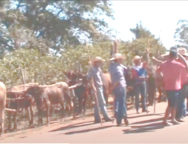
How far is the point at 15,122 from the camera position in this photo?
15062 mm

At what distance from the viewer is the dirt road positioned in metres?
11.2

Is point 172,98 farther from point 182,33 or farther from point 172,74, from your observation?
point 182,33

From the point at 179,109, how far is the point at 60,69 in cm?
653

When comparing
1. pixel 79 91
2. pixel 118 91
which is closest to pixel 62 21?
pixel 79 91

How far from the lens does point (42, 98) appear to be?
15461 millimetres

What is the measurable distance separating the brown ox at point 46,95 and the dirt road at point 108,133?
0.75 meters

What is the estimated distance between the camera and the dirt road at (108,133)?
11.2 metres

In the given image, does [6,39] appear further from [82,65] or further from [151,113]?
[151,113]

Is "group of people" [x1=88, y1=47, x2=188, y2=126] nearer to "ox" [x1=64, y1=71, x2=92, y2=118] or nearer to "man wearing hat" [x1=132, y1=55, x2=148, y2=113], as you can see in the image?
"man wearing hat" [x1=132, y1=55, x2=148, y2=113]

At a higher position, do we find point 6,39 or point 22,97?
point 6,39

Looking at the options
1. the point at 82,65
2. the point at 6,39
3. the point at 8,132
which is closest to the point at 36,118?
the point at 8,132

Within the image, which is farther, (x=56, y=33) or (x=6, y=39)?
(x=56, y=33)

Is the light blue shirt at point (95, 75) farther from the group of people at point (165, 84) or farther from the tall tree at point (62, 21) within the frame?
the tall tree at point (62, 21)

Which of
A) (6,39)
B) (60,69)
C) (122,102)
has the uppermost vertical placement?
(6,39)
